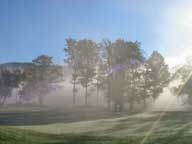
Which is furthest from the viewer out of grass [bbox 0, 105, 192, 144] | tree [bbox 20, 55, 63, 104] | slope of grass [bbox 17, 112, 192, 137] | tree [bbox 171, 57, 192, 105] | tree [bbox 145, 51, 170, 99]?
tree [bbox 20, 55, 63, 104]

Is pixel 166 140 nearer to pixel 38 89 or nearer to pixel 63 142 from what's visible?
pixel 63 142

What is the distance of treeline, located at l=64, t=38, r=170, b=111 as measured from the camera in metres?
61.4

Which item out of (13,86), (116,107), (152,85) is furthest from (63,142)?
(13,86)

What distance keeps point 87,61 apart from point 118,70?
30.4ft

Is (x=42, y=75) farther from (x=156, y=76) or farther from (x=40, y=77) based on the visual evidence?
(x=156, y=76)

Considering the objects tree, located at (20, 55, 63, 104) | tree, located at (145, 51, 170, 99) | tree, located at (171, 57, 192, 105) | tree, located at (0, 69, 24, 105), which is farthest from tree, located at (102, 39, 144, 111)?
tree, located at (0, 69, 24, 105)

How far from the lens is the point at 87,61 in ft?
224

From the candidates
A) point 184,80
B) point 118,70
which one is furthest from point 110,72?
point 184,80

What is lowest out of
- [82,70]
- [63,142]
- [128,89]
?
[63,142]

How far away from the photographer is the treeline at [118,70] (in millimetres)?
61438

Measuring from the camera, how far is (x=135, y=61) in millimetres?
62969

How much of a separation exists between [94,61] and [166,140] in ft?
160

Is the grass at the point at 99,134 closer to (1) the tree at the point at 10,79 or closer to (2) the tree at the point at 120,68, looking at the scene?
(2) the tree at the point at 120,68

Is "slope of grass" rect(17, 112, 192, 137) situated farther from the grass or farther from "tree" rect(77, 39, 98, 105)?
"tree" rect(77, 39, 98, 105)
